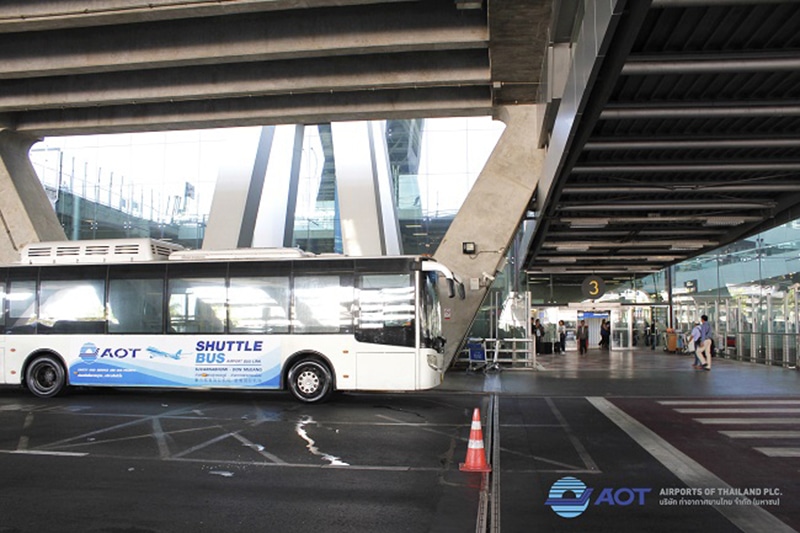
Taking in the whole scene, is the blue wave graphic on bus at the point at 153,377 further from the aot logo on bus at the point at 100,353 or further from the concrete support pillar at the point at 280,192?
the concrete support pillar at the point at 280,192

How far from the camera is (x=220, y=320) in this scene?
42.5 ft

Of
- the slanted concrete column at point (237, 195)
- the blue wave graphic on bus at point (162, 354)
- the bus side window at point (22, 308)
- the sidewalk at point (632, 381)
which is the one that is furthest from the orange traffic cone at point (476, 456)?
the slanted concrete column at point (237, 195)

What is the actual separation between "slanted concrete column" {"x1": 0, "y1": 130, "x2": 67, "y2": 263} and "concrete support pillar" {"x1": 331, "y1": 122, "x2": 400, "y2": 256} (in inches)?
391

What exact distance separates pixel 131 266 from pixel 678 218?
1643 centimetres

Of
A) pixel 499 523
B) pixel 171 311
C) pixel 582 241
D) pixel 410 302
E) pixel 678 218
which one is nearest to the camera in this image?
pixel 499 523

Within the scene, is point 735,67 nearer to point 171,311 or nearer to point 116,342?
point 171,311

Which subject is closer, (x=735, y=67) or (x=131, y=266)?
(x=735, y=67)

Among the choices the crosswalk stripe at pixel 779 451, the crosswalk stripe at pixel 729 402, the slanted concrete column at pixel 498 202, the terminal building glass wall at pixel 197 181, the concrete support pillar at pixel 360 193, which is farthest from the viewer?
the terminal building glass wall at pixel 197 181

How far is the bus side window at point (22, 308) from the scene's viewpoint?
1391cm

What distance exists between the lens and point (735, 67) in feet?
29.0

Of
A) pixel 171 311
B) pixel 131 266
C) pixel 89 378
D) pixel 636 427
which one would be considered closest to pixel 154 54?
pixel 131 266

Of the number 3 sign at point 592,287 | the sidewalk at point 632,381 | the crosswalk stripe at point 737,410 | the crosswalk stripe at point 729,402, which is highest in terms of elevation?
the number 3 sign at point 592,287

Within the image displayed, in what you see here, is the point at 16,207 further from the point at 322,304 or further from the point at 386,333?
the point at 386,333

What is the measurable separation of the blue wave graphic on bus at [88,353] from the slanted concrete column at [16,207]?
8140 mm
